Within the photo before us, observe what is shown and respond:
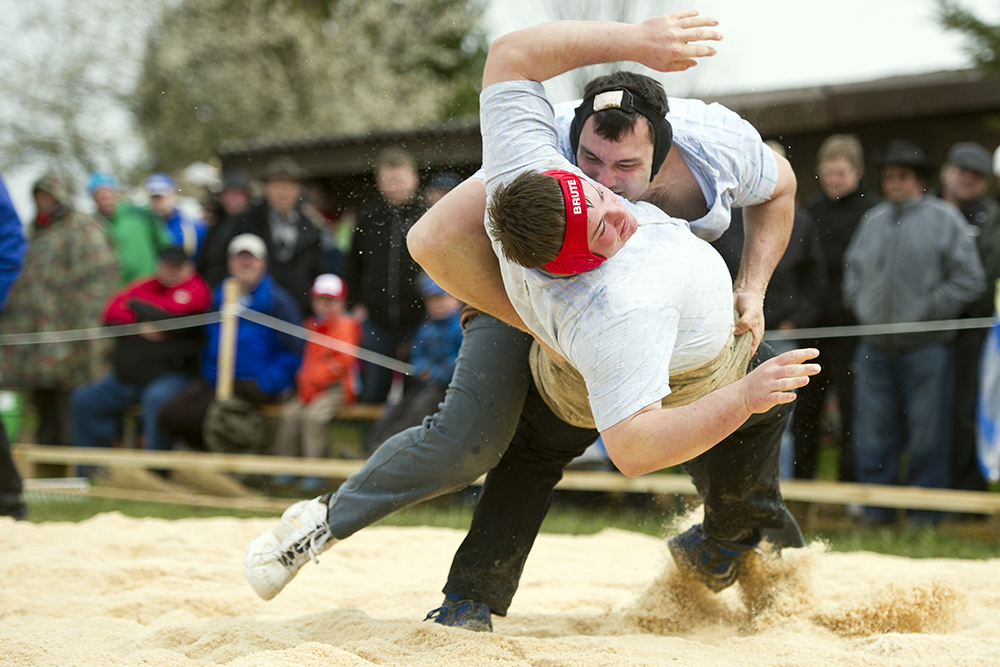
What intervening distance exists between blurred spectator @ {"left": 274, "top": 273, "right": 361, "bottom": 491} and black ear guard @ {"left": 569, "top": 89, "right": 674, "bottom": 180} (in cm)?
446

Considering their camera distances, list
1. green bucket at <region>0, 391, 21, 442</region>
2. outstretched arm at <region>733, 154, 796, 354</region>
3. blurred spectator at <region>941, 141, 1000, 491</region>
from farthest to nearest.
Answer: green bucket at <region>0, 391, 21, 442</region>, blurred spectator at <region>941, 141, 1000, 491</region>, outstretched arm at <region>733, 154, 796, 354</region>

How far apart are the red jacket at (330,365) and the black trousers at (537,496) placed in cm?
371

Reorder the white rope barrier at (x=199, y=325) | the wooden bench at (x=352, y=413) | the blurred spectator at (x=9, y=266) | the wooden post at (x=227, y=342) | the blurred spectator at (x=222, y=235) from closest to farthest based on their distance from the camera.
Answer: the blurred spectator at (x=9, y=266) → the wooden bench at (x=352, y=413) → the white rope barrier at (x=199, y=325) → the wooden post at (x=227, y=342) → the blurred spectator at (x=222, y=235)

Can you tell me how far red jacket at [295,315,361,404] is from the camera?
6.79 m

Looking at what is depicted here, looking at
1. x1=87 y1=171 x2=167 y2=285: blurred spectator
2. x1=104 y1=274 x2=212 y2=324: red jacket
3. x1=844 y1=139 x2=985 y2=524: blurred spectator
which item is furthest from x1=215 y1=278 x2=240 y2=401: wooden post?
x1=844 y1=139 x2=985 y2=524: blurred spectator

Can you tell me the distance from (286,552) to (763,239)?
1808mm

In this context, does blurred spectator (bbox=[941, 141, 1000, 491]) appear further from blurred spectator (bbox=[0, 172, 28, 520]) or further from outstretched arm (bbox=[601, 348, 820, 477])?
blurred spectator (bbox=[0, 172, 28, 520])

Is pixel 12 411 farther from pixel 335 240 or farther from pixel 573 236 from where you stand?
pixel 573 236

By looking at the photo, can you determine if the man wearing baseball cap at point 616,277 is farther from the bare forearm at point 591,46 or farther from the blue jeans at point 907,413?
the blue jeans at point 907,413

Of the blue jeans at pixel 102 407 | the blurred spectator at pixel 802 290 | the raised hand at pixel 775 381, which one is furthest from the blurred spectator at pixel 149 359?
the raised hand at pixel 775 381

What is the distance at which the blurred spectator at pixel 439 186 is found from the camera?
3023mm

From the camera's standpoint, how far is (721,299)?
2.51 m

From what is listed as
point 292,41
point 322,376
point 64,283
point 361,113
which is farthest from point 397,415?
point 292,41

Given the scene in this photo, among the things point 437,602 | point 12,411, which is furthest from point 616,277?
point 12,411
